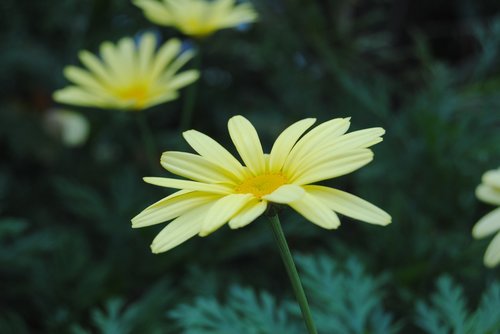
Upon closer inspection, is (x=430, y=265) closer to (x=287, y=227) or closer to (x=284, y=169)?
(x=287, y=227)

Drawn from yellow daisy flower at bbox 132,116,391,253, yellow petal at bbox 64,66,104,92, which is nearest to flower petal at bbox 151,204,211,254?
yellow daisy flower at bbox 132,116,391,253

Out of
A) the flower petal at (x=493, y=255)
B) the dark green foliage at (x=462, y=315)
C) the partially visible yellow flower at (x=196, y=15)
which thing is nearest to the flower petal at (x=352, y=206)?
the flower petal at (x=493, y=255)

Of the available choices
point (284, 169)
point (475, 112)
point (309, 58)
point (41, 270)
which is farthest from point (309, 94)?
point (284, 169)

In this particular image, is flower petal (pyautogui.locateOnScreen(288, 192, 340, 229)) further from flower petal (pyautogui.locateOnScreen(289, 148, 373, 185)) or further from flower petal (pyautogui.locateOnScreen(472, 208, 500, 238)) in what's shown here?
flower petal (pyautogui.locateOnScreen(472, 208, 500, 238))

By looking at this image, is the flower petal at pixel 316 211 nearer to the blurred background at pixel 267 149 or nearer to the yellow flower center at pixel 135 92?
the blurred background at pixel 267 149

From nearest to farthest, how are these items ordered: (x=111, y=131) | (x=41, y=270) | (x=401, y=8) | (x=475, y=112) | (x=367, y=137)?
(x=367, y=137), (x=41, y=270), (x=475, y=112), (x=111, y=131), (x=401, y=8)

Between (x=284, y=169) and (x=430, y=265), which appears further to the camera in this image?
(x=430, y=265)

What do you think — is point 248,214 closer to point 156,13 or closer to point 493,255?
point 493,255
